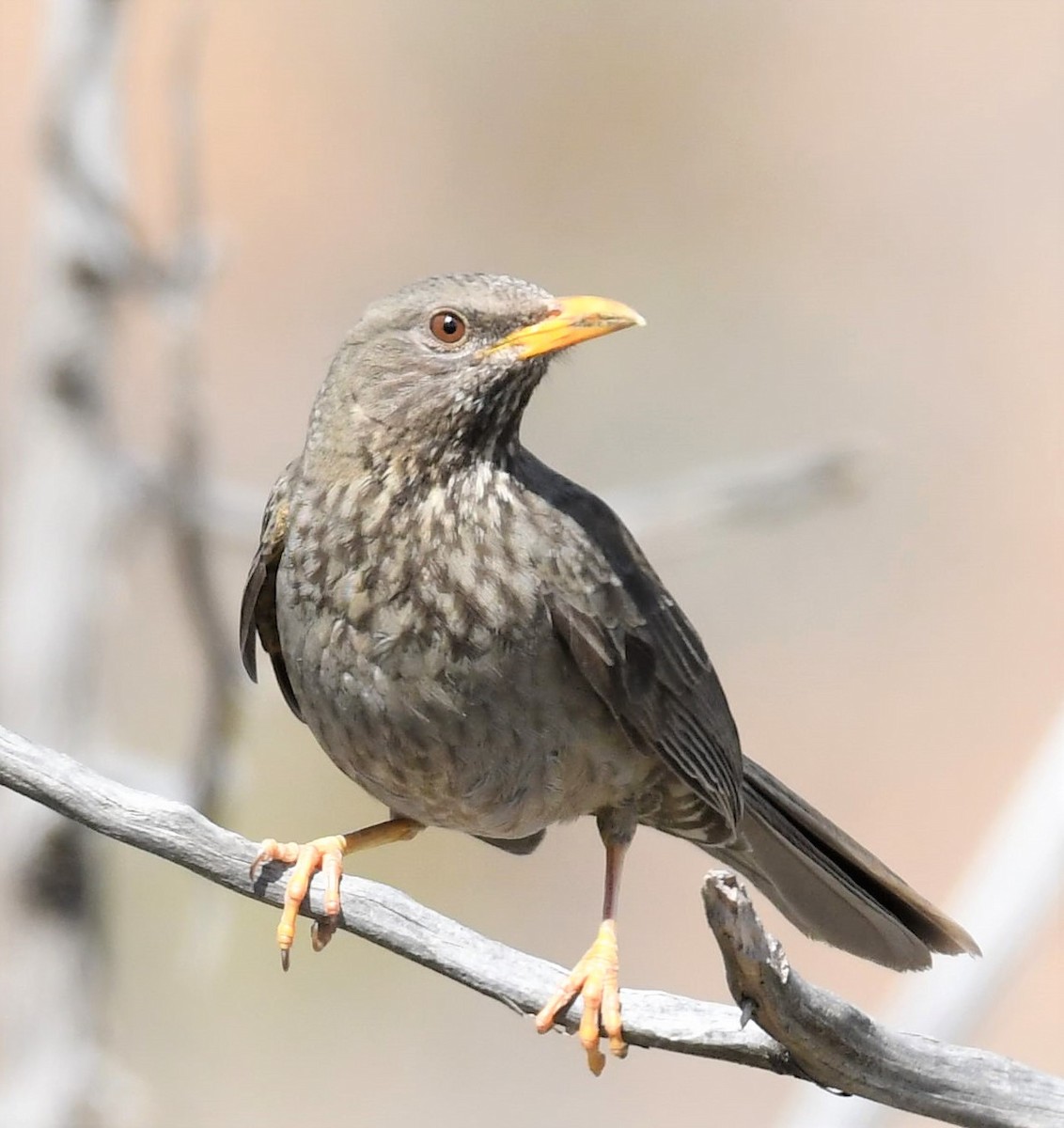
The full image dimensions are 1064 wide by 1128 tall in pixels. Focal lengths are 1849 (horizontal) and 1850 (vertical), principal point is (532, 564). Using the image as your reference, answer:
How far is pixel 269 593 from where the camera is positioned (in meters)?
5.13

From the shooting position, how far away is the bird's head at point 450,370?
479 cm

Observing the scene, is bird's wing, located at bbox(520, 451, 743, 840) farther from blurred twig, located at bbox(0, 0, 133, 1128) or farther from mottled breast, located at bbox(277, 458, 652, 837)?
blurred twig, located at bbox(0, 0, 133, 1128)

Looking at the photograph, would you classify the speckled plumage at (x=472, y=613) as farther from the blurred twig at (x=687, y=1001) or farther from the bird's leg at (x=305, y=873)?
the blurred twig at (x=687, y=1001)

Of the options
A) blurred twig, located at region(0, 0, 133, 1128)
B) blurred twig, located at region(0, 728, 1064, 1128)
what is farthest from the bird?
blurred twig, located at region(0, 0, 133, 1128)

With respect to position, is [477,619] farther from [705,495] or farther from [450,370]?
[705,495]

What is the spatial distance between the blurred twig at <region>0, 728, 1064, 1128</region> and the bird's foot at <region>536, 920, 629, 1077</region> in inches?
3.3

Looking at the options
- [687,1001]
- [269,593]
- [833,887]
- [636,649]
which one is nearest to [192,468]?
[269,593]

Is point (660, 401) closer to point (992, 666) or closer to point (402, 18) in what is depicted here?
point (992, 666)

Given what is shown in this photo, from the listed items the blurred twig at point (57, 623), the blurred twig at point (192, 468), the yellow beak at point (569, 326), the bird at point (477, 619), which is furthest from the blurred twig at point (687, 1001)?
the blurred twig at point (57, 623)

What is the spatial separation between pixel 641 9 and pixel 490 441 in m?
11.0

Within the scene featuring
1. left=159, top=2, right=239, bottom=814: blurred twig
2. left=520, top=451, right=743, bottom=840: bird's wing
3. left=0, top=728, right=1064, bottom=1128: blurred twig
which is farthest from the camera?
left=159, top=2, right=239, bottom=814: blurred twig

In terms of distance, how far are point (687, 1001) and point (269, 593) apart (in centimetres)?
181

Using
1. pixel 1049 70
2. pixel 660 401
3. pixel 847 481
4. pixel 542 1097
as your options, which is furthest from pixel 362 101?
pixel 847 481

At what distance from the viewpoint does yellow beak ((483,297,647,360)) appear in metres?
4.66
